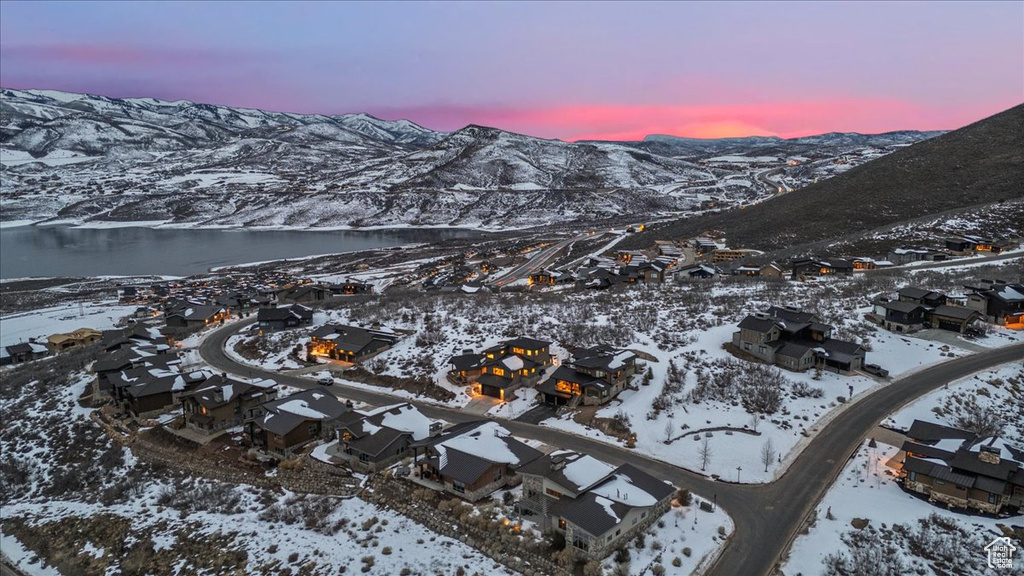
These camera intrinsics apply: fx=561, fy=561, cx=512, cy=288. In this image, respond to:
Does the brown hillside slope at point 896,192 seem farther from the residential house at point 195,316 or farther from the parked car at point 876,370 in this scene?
the residential house at point 195,316

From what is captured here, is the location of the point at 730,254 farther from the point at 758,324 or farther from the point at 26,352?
the point at 26,352

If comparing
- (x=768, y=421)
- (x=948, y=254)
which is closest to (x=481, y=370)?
(x=768, y=421)

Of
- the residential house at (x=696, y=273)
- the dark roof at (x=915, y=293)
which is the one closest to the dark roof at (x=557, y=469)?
the dark roof at (x=915, y=293)

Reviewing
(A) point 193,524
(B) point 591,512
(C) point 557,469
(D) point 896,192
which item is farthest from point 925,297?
(D) point 896,192

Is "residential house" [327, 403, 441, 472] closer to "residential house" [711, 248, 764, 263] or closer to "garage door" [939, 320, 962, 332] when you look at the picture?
"garage door" [939, 320, 962, 332]

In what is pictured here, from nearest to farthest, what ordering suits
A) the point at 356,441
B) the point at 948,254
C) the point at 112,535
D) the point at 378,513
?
the point at 378,513
the point at 112,535
the point at 356,441
the point at 948,254

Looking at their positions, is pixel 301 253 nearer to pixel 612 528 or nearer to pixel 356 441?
pixel 356 441

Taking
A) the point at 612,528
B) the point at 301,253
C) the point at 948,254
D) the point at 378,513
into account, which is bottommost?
the point at 301,253
